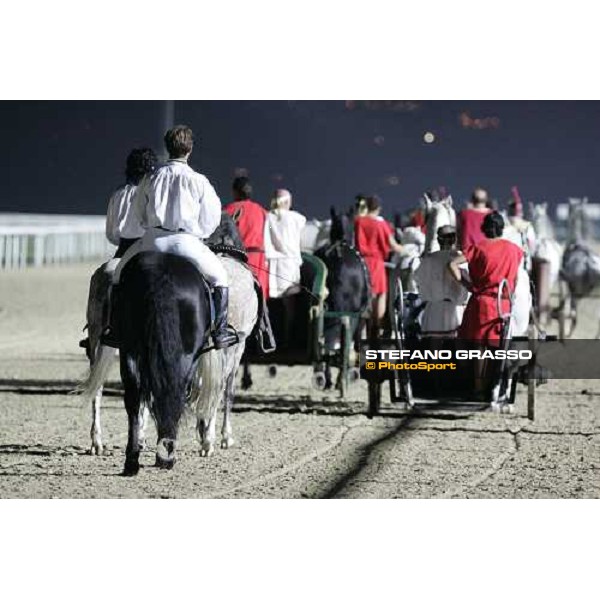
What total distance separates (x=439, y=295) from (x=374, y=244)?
2996 mm

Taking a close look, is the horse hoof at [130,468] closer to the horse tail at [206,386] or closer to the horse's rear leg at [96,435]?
the horse tail at [206,386]

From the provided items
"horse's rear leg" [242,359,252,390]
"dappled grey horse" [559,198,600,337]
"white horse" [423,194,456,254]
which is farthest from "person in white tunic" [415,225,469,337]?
"dappled grey horse" [559,198,600,337]

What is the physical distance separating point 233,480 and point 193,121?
7027 mm

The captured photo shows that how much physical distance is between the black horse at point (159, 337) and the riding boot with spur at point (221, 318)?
0.83ft

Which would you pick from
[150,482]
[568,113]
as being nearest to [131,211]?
[150,482]

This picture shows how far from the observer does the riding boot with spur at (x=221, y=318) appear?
1090 centimetres

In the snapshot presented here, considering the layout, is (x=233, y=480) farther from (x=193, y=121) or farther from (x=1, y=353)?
(x=1, y=353)

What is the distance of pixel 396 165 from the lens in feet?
93.6

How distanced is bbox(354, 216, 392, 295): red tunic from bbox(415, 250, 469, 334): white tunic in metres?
2.86

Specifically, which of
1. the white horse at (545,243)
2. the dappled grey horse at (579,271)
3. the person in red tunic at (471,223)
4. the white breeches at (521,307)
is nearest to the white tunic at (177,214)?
the white breeches at (521,307)

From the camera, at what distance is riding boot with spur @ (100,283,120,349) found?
10.7m

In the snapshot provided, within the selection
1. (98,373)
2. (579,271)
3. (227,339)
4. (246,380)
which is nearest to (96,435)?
(98,373)

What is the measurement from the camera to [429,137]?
25062mm

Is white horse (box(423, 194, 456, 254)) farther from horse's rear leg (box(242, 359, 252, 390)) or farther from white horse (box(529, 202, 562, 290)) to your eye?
white horse (box(529, 202, 562, 290))
